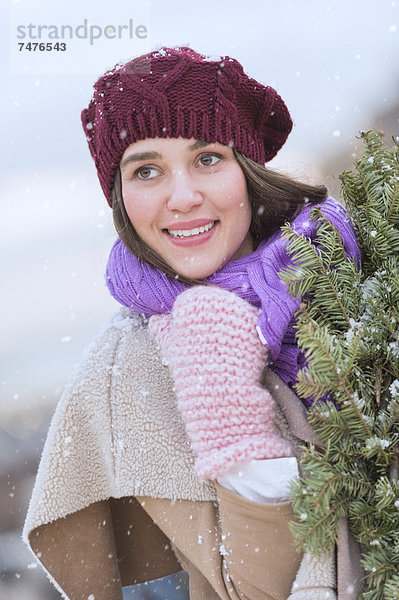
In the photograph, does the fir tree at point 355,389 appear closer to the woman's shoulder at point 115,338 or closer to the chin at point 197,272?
the chin at point 197,272

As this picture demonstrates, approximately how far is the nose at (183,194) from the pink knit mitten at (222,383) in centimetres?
19

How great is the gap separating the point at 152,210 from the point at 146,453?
0.49 m

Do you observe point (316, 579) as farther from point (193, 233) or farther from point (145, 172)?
point (145, 172)

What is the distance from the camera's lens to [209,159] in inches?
50.3

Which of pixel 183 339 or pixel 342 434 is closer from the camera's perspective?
pixel 342 434

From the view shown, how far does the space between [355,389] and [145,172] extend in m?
0.62

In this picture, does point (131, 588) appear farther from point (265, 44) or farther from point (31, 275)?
point (265, 44)

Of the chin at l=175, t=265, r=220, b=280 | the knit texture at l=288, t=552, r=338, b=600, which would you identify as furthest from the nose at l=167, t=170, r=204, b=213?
the knit texture at l=288, t=552, r=338, b=600

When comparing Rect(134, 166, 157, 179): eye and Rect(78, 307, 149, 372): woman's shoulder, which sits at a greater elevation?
Rect(134, 166, 157, 179): eye

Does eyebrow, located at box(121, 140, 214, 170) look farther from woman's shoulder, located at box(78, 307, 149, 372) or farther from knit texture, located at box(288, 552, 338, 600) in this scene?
knit texture, located at box(288, 552, 338, 600)

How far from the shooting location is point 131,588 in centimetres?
191

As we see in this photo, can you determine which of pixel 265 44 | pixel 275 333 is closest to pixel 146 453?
pixel 275 333

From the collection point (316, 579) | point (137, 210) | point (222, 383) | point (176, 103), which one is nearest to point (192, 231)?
point (137, 210)

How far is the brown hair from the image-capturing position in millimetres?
1314
